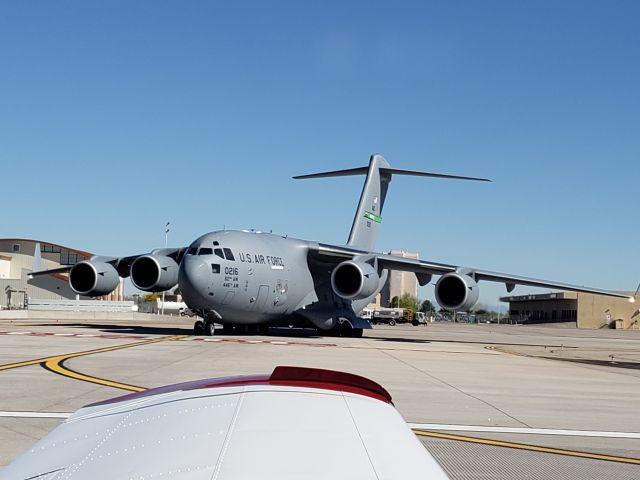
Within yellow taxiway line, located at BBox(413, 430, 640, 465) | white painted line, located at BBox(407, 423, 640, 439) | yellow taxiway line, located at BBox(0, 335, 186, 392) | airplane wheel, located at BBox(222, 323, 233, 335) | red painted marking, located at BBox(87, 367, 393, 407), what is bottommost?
airplane wheel, located at BBox(222, 323, 233, 335)

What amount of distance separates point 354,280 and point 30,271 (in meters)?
→ 54.4

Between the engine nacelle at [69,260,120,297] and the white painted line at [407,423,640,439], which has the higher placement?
the engine nacelle at [69,260,120,297]

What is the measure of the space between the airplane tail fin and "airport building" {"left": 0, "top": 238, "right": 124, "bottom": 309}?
34043 millimetres

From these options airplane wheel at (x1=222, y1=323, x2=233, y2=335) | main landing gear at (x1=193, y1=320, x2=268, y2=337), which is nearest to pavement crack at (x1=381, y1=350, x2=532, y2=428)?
main landing gear at (x1=193, y1=320, x2=268, y2=337)

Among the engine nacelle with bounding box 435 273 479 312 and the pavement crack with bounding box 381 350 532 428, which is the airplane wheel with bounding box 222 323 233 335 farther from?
the pavement crack with bounding box 381 350 532 428

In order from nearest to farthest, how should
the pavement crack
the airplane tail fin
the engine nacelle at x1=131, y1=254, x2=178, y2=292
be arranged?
1. the pavement crack
2. the engine nacelle at x1=131, y1=254, x2=178, y2=292
3. the airplane tail fin

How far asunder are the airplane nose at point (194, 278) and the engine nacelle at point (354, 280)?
536 centimetres

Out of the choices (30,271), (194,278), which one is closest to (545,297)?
(30,271)

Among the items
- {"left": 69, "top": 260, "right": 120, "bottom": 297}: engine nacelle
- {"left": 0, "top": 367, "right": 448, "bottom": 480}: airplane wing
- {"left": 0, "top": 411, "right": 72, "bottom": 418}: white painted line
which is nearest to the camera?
{"left": 0, "top": 367, "right": 448, "bottom": 480}: airplane wing

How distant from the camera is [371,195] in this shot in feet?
121

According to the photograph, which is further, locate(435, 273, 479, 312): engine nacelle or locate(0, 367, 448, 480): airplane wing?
locate(435, 273, 479, 312): engine nacelle

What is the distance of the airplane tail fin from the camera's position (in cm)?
3628

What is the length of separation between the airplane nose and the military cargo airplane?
0.03 meters

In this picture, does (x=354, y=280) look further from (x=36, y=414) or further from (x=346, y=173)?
(x=36, y=414)
